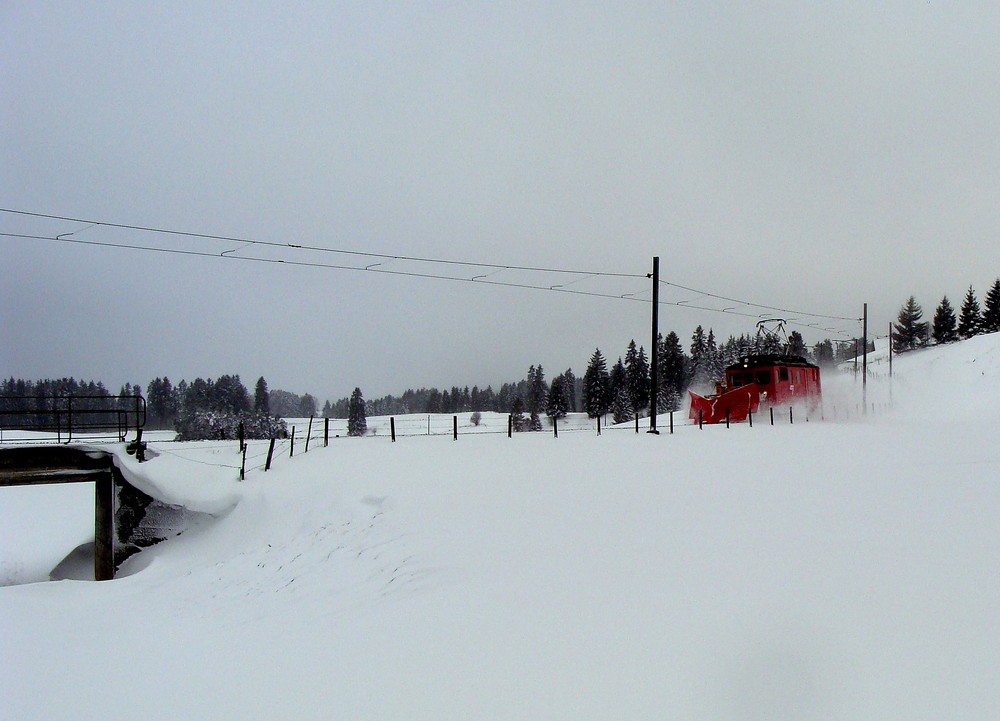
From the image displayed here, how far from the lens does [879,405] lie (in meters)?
50.6

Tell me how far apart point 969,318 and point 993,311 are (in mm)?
6885

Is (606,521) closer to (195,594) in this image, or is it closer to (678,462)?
(678,462)

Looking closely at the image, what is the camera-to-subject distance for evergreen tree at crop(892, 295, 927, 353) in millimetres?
107625

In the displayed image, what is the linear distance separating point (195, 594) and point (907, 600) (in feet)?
39.9

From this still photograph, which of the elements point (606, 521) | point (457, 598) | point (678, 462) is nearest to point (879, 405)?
point (678, 462)

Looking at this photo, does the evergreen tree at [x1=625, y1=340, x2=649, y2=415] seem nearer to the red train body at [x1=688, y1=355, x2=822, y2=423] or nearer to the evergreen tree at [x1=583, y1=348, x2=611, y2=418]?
the evergreen tree at [x1=583, y1=348, x2=611, y2=418]

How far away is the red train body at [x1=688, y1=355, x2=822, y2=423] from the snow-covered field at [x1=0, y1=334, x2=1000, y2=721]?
16.5 metres

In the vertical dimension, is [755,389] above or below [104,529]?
above

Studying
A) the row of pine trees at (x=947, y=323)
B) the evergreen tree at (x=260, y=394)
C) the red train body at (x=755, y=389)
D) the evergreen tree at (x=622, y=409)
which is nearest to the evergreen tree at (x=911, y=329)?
the row of pine trees at (x=947, y=323)

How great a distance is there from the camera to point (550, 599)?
704 cm

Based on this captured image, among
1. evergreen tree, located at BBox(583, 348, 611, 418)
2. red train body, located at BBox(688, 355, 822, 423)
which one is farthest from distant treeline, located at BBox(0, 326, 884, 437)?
red train body, located at BBox(688, 355, 822, 423)

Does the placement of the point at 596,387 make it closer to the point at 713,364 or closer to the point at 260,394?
the point at 713,364

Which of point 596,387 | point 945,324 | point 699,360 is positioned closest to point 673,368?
point 699,360

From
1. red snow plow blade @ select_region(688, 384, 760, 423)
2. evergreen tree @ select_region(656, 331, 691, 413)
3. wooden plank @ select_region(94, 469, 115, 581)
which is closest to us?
wooden plank @ select_region(94, 469, 115, 581)
